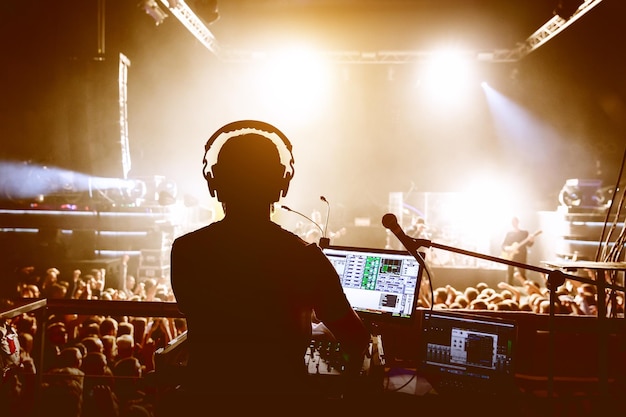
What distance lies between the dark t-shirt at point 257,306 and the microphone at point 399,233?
407 millimetres

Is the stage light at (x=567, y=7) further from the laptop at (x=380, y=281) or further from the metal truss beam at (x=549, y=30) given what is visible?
the laptop at (x=380, y=281)

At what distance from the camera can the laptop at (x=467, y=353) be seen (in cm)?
192

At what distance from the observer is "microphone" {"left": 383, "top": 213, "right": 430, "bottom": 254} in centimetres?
166

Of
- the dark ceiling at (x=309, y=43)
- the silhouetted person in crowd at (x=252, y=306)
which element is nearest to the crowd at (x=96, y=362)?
the silhouetted person in crowd at (x=252, y=306)

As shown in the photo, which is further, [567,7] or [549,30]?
[549,30]

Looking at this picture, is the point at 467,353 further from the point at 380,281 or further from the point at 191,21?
the point at 191,21

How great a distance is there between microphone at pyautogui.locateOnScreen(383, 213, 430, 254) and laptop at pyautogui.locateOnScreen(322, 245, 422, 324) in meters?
0.35

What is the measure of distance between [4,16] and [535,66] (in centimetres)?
1175

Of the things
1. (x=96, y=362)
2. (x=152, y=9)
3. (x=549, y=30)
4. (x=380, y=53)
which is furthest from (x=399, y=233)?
(x=380, y=53)

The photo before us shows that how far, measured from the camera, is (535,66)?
11.2 meters

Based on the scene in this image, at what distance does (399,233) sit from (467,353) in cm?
72

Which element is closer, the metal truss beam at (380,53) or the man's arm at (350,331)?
the man's arm at (350,331)

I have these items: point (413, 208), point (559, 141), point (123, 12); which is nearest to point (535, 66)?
point (559, 141)

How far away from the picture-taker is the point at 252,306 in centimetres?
132
